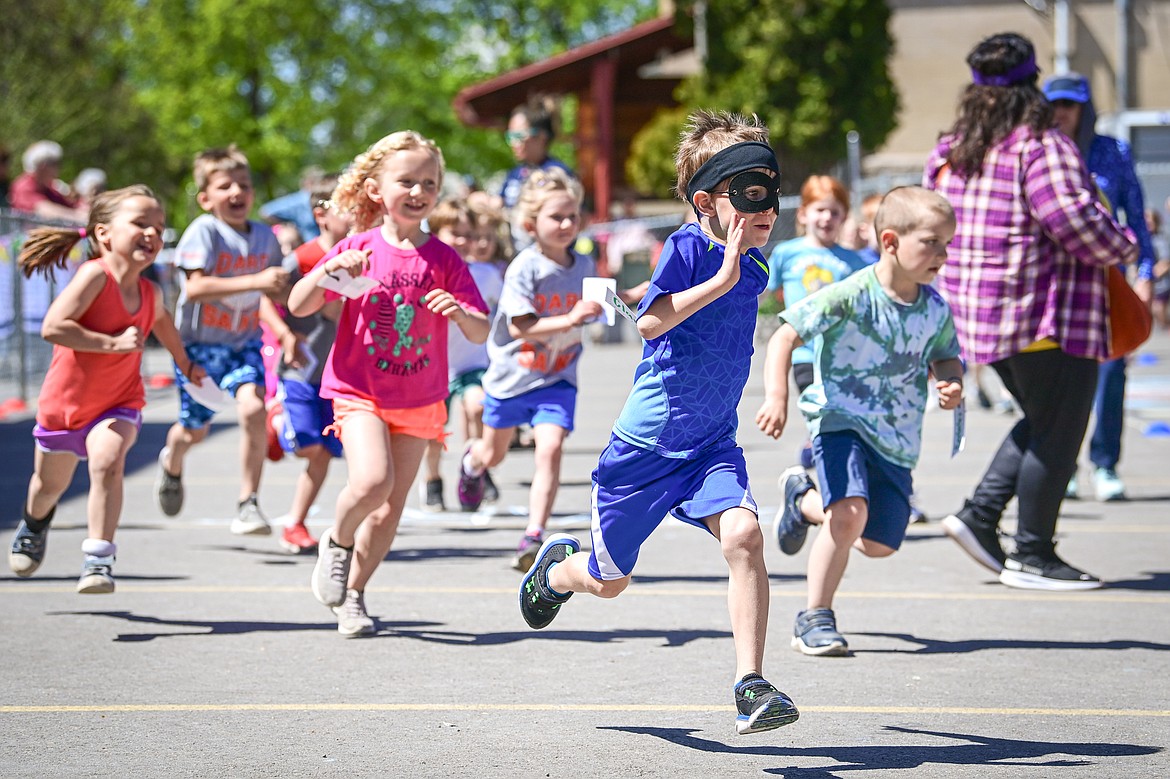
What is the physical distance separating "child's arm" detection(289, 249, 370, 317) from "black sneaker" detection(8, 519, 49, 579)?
5.22 ft

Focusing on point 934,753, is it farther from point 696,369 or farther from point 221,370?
point 221,370

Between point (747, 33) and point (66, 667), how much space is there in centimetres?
2603

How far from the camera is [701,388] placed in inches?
199

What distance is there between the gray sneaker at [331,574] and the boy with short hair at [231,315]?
87.7 inches

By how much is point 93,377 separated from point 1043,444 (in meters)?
3.94

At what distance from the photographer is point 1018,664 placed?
589 cm

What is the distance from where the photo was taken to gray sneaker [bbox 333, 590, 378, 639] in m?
6.30

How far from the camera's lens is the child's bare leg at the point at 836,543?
236 inches

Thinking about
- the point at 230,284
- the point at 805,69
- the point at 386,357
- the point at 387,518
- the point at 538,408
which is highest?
the point at 805,69

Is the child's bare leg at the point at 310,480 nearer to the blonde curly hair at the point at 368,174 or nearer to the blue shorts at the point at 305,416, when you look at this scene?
the blue shorts at the point at 305,416

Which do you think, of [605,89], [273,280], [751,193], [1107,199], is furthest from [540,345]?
[605,89]

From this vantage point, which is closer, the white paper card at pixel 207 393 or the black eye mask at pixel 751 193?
the black eye mask at pixel 751 193

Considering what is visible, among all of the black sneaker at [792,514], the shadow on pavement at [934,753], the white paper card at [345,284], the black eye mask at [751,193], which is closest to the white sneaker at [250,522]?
the white paper card at [345,284]

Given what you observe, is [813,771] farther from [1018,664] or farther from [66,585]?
[66,585]
